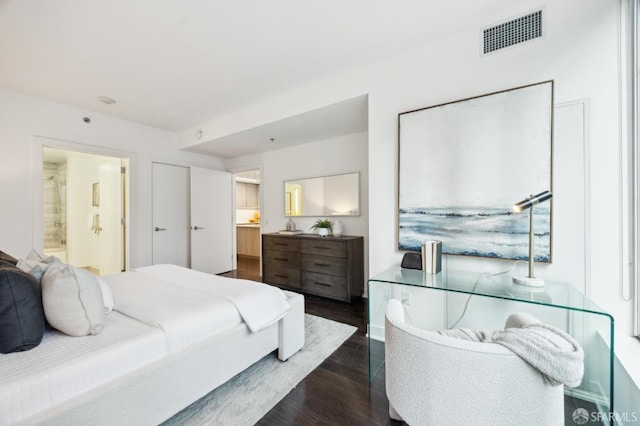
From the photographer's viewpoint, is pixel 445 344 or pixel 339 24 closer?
pixel 445 344

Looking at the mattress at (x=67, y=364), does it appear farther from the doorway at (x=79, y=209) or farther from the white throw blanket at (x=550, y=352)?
the doorway at (x=79, y=209)

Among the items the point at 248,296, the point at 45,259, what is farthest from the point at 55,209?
the point at 248,296

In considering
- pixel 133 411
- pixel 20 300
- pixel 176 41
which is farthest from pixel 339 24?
pixel 133 411

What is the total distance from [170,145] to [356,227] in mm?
3365

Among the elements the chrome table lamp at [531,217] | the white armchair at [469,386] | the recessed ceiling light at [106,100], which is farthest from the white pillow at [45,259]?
the chrome table lamp at [531,217]

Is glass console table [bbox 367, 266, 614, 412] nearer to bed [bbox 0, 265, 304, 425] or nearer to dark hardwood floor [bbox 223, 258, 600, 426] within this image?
dark hardwood floor [bbox 223, 258, 600, 426]

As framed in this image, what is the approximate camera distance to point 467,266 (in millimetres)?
2029

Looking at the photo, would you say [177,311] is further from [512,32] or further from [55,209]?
[55,209]

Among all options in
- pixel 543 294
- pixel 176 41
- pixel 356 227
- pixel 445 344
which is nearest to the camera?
pixel 445 344

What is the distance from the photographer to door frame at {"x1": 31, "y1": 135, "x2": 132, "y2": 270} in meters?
3.04

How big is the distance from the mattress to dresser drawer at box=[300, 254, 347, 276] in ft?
7.22

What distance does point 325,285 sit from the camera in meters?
3.41

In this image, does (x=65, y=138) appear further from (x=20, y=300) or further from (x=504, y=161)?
(x=504, y=161)

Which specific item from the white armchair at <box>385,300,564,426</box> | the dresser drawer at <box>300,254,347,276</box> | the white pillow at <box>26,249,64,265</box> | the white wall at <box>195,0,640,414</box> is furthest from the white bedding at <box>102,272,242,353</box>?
the dresser drawer at <box>300,254,347,276</box>
